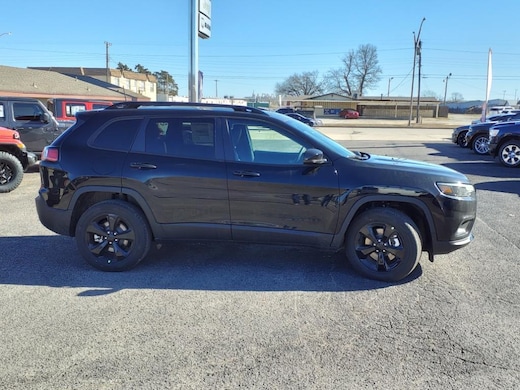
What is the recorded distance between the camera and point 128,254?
4.37 meters

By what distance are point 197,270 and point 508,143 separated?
11.0m

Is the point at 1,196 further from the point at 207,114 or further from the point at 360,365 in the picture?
the point at 360,365

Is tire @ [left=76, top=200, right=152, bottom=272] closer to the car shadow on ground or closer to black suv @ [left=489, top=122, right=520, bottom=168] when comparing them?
the car shadow on ground

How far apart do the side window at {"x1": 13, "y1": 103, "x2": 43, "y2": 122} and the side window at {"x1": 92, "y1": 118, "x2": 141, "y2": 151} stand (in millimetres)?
7637

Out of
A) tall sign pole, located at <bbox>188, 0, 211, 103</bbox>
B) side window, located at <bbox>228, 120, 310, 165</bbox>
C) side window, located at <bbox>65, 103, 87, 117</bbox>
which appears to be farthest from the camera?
side window, located at <bbox>65, 103, 87, 117</bbox>

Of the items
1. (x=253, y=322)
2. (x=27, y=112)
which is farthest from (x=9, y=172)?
(x=253, y=322)

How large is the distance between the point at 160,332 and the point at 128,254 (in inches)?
54.2

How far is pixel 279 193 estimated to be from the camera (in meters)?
4.09

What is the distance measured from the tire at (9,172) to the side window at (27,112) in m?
2.59

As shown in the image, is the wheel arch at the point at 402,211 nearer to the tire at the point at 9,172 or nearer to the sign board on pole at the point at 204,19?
the tire at the point at 9,172

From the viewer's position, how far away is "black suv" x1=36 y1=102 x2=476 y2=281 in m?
4.04

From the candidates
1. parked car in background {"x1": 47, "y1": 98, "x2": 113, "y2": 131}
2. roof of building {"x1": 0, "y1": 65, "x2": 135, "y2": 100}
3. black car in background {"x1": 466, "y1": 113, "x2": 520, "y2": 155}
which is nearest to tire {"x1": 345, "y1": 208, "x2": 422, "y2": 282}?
black car in background {"x1": 466, "y1": 113, "x2": 520, "y2": 155}

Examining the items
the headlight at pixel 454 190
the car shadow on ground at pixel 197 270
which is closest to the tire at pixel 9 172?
the car shadow on ground at pixel 197 270

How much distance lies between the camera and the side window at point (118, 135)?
4.37m
